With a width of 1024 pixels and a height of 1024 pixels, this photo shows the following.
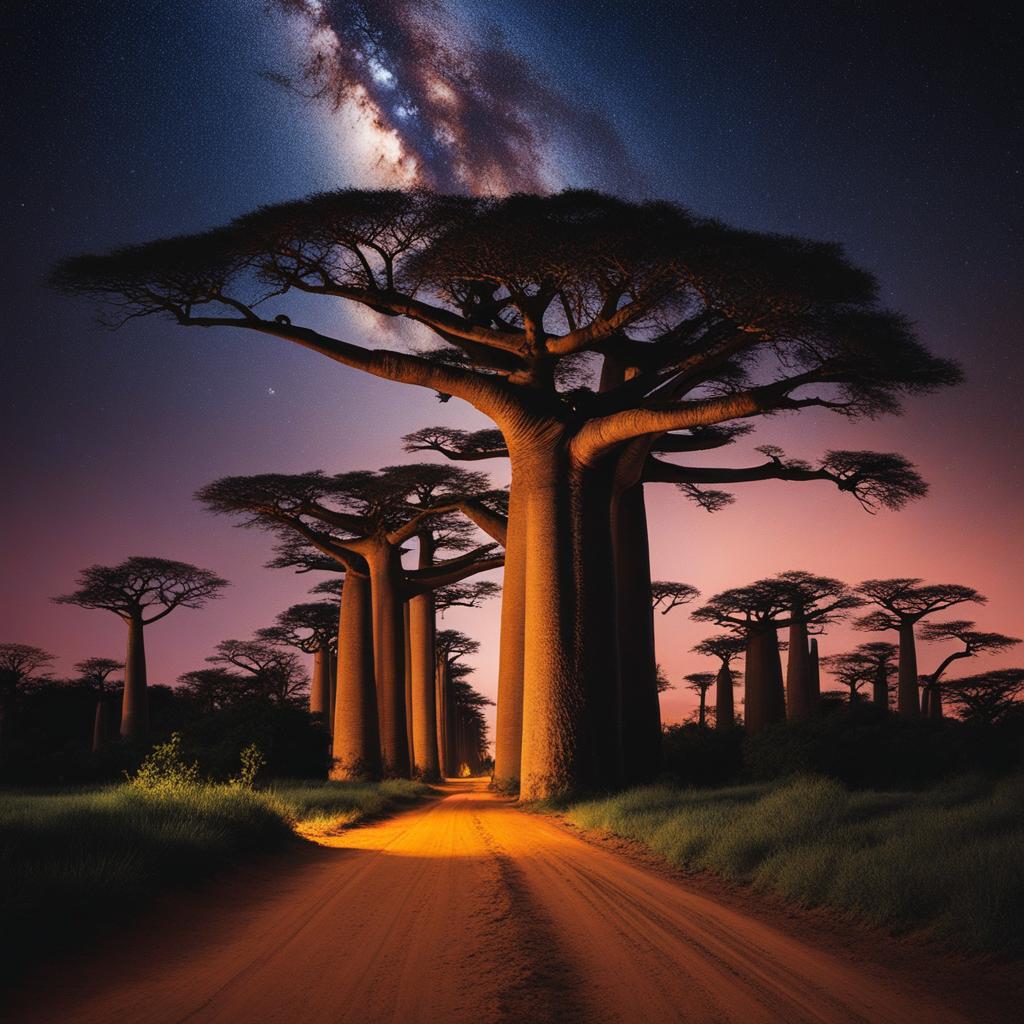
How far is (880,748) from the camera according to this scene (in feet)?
53.4

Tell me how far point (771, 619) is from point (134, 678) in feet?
84.1

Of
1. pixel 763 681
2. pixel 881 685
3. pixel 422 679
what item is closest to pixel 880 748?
pixel 763 681

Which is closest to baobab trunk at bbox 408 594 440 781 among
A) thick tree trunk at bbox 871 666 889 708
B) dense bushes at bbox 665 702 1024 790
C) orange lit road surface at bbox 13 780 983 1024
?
dense bushes at bbox 665 702 1024 790

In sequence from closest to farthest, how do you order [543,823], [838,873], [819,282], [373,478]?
[838,873]
[543,823]
[819,282]
[373,478]

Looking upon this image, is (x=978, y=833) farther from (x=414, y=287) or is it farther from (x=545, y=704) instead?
(x=414, y=287)

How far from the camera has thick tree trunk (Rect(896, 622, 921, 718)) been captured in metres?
36.2

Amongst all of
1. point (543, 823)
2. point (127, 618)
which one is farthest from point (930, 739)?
point (127, 618)

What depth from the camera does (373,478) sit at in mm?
27391

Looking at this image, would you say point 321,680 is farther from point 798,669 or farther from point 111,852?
point 111,852

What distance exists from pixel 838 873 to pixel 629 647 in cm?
1453

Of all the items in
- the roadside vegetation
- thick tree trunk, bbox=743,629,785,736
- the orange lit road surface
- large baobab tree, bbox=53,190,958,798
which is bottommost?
the orange lit road surface

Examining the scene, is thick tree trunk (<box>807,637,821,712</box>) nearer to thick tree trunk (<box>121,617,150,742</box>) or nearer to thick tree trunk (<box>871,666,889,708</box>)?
thick tree trunk (<box>871,666,889,708</box>)

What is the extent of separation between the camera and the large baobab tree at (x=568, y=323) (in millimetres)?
14719

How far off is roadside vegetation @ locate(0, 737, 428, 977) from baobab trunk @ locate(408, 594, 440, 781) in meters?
25.1
